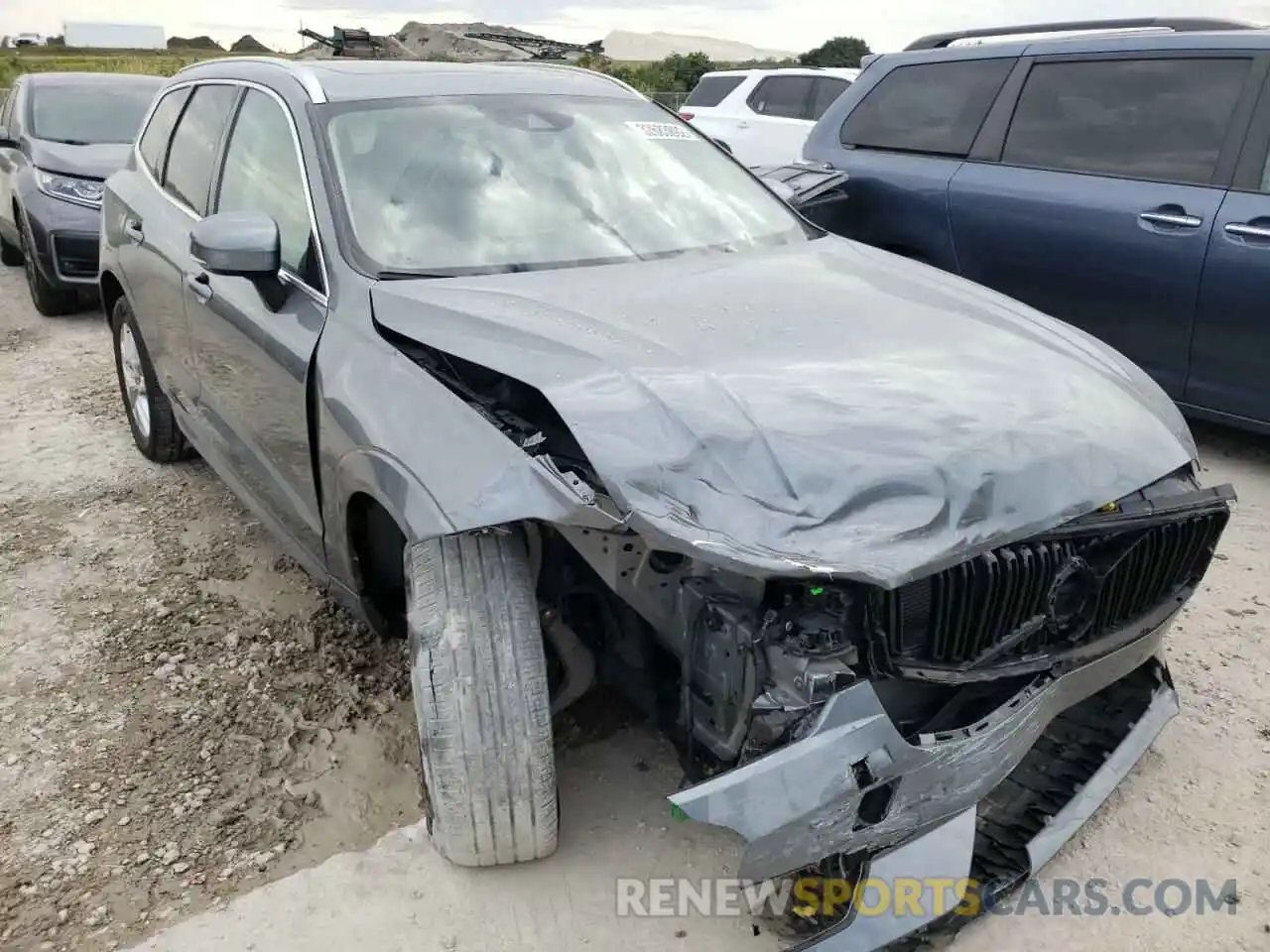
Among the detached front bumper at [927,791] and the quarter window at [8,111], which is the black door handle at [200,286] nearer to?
the detached front bumper at [927,791]

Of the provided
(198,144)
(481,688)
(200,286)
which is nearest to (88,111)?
(198,144)

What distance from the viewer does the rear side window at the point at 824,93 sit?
10016 millimetres

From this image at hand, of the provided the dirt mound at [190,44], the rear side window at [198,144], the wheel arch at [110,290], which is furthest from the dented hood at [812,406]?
the dirt mound at [190,44]

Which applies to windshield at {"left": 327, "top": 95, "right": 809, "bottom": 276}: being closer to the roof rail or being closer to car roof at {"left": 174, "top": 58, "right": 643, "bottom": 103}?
car roof at {"left": 174, "top": 58, "right": 643, "bottom": 103}

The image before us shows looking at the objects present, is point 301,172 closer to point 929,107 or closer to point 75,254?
point 929,107

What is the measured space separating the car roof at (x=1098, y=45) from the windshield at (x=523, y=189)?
2.33 meters

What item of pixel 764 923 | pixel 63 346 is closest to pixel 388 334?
pixel 764 923

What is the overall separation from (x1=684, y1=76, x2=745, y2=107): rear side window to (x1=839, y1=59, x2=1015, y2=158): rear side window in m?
5.44

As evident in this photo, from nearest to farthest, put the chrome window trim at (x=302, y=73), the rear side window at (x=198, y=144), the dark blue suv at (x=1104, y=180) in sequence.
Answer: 1. the chrome window trim at (x=302, y=73)
2. the rear side window at (x=198, y=144)
3. the dark blue suv at (x=1104, y=180)

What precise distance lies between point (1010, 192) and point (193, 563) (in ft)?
12.9

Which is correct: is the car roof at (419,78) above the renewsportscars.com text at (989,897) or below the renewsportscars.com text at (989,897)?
above

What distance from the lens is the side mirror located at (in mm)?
2670

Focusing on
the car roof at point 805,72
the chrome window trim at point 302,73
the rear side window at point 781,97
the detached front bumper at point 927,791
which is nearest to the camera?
the detached front bumper at point 927,791

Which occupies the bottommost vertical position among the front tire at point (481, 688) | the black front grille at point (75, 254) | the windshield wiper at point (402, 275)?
the black front grille at point (75, 254)
